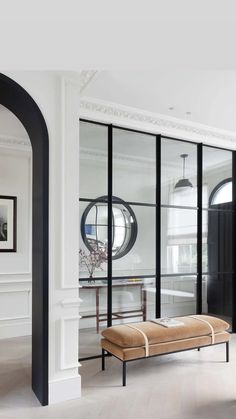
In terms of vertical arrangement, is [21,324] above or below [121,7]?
below

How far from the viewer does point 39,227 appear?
10.4ft

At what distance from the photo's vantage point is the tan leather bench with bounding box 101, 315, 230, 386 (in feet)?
11.5

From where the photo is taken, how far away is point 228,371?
3.85m

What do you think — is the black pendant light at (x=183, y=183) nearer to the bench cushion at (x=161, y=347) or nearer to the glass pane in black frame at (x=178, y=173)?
the glass pane in black frame at (x=178, y=173)

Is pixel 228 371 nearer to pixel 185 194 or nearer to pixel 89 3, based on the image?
pixel 185 194

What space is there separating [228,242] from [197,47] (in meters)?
5.41

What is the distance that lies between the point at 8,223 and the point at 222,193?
11.3 ft

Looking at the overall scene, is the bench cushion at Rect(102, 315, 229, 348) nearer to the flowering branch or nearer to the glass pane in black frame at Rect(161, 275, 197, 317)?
the glass pane in black frame at Rect(161, 275, 197, 317)

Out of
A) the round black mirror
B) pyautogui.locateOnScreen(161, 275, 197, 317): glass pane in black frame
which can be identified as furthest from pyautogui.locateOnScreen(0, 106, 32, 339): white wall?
pyautogui.locateOnScreen(161, 275, 197, 317): glass pane in black frame

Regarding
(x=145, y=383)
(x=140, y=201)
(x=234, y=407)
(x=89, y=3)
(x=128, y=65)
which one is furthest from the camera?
(x=140, y=201)

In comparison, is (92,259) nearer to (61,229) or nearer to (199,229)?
(61,229)

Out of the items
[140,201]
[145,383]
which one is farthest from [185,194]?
[145,383]

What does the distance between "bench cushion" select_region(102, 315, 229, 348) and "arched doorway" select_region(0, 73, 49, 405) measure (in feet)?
2.75

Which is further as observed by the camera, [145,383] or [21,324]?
[21,324]
